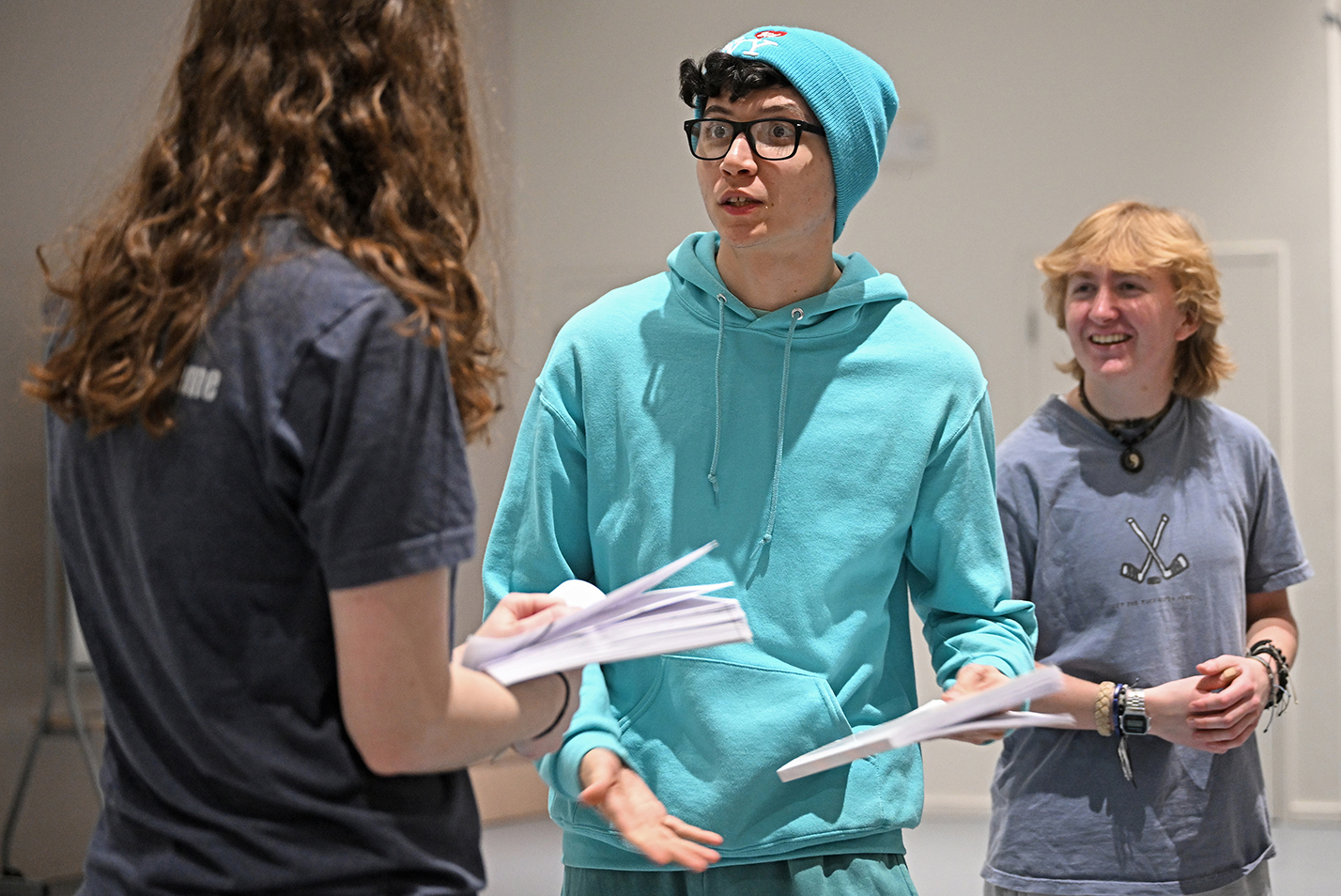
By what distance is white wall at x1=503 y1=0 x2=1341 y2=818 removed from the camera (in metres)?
5.59

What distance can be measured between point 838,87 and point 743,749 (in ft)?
2.75

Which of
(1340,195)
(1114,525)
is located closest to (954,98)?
(1340,195)

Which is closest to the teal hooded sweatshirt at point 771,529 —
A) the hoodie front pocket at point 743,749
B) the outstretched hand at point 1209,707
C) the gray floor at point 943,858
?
the hoodie front pocket at point 743,749

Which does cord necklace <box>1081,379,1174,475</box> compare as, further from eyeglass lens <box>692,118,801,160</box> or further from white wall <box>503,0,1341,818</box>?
white wall <box>503,0,1341,818</box>

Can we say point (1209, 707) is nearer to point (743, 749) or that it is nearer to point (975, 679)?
point (975, 679)

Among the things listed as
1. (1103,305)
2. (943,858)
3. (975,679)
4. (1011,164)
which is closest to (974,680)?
(975,679)

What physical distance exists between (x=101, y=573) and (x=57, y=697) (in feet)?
10.8

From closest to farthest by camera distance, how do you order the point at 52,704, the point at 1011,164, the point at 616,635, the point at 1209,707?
the point at 616,635, the point at 1209,707, the point at 52,704, the point at 1011,164

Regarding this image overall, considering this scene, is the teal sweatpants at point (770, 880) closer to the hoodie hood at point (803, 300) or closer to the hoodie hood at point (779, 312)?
the hoodie hood at point (779, 312)

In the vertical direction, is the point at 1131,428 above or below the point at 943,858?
above

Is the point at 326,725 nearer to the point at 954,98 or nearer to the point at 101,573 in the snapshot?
the point at 101,573

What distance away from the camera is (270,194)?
1.00 m

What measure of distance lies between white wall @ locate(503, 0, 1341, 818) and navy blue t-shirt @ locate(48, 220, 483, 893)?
184 inches

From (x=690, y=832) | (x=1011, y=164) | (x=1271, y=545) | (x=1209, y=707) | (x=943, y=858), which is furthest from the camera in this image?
(x=1011, y=164)
